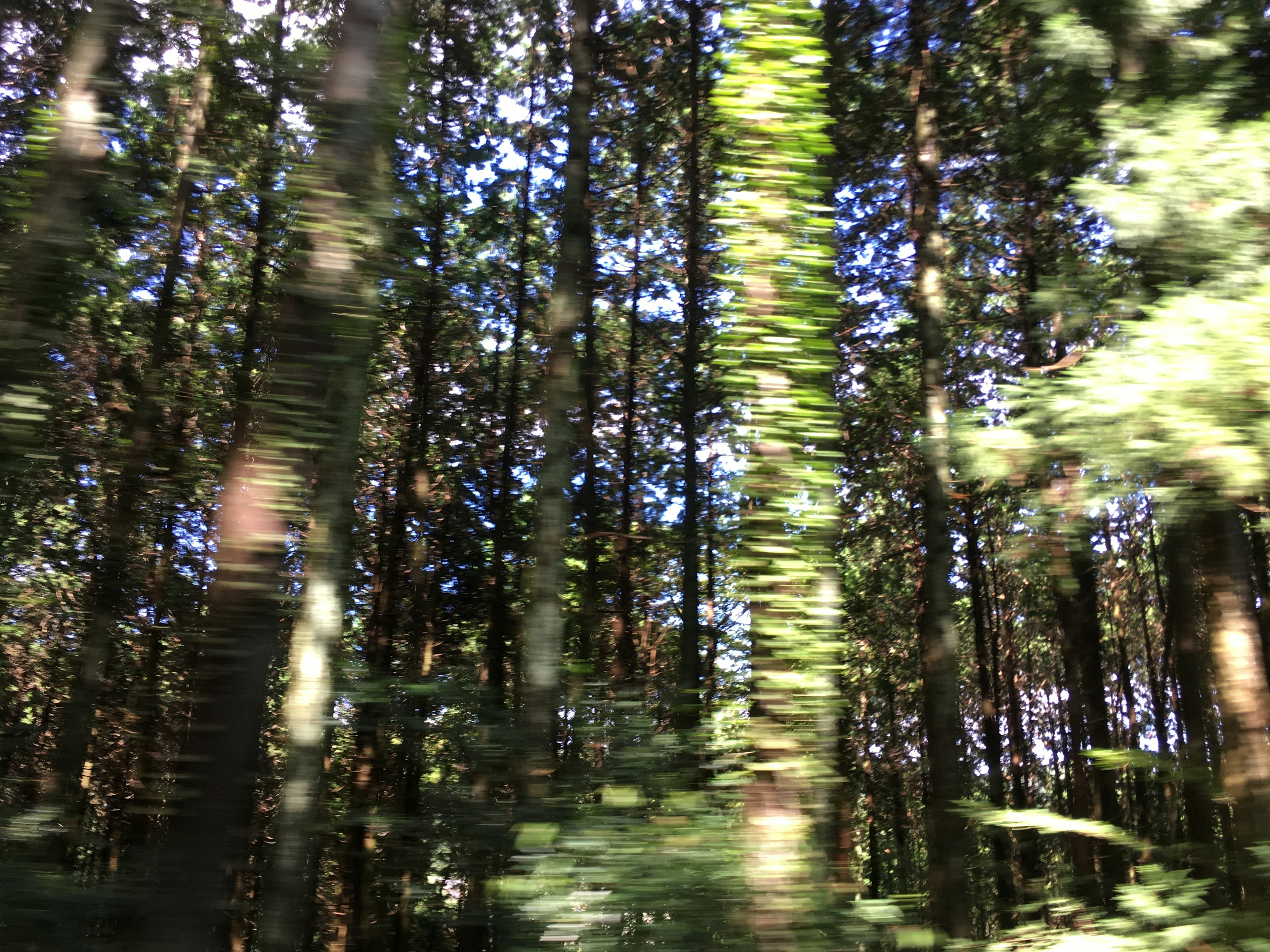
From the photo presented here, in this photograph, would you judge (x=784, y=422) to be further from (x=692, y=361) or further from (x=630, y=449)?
(x=630, y=449)

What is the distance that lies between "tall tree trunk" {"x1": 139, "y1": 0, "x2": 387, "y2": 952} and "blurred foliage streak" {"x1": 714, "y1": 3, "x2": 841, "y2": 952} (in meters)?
2.30

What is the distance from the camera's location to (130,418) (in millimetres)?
8383

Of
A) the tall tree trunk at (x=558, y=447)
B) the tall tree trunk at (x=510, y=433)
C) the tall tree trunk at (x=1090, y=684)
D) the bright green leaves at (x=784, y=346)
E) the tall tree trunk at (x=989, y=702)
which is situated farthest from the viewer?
the tall tree trunk at (x=989, y=702)

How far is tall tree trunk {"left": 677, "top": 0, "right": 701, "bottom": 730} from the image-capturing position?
968 centimetres

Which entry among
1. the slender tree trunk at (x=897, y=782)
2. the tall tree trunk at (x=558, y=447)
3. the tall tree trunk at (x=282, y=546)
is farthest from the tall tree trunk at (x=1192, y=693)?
the slender tree trunk at (x=897, y=782)

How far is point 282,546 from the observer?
4.32 m

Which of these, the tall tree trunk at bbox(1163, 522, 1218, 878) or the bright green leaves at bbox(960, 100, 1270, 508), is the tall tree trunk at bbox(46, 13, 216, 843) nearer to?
the bright green leaves at bbox(960, 100, 1270, 508)

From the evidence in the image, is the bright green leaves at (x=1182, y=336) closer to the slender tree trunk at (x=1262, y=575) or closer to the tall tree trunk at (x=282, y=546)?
the tall tree trunk at (x=282, y=546)

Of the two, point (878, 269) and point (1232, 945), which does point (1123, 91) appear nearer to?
point (878, 269)

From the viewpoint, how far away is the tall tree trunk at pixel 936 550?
687 centimetres

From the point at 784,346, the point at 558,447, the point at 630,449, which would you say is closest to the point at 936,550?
the point at 784,346

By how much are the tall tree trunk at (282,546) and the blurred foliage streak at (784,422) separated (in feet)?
7.56

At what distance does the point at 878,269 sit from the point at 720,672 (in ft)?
20.8

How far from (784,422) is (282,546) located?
9.55 ft
